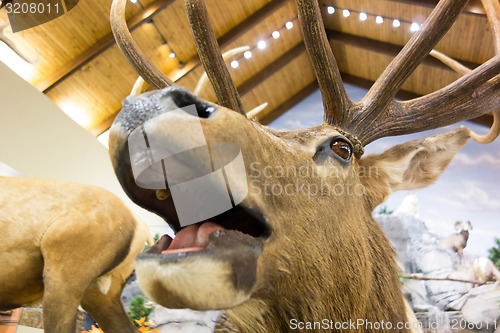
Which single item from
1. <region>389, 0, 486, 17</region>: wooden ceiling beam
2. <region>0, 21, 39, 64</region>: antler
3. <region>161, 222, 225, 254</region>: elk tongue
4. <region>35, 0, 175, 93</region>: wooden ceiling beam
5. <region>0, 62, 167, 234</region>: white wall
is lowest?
<region>161, 222, 225, 254</region>: elk tongue

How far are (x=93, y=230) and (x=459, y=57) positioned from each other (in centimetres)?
374

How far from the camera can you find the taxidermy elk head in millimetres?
576

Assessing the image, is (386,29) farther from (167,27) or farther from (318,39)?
(318,39)

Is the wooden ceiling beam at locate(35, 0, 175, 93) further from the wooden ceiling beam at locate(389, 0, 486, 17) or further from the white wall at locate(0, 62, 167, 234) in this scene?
the wooden ceiling beam at locate(389, 0, 486, 17)

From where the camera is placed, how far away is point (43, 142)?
107 inches

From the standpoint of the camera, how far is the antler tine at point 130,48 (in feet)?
4.38

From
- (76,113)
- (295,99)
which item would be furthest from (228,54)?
(295,99)

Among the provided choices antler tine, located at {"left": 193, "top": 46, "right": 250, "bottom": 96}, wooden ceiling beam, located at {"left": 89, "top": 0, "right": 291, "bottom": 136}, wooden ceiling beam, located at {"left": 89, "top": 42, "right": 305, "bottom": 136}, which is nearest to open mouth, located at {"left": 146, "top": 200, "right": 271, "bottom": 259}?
antler tine, located at {"left": 193, "top": 46, "right": 250, "bottom": 96}

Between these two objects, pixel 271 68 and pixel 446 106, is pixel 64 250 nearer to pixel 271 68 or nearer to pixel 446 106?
pixel 446 106

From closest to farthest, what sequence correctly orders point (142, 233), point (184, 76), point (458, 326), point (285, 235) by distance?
1. point (285, 235)
2. point (142, 233)
3. point (458, 326)
4. point (184, 76)

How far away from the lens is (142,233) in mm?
1688

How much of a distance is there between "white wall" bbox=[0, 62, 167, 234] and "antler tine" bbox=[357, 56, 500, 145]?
7.02ft

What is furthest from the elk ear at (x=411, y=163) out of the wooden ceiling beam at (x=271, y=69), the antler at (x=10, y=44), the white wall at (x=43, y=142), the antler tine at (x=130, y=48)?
the wooden ceiling beam at (x=271, y=69)

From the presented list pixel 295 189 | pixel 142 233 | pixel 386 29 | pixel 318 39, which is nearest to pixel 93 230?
pixel 142 233
